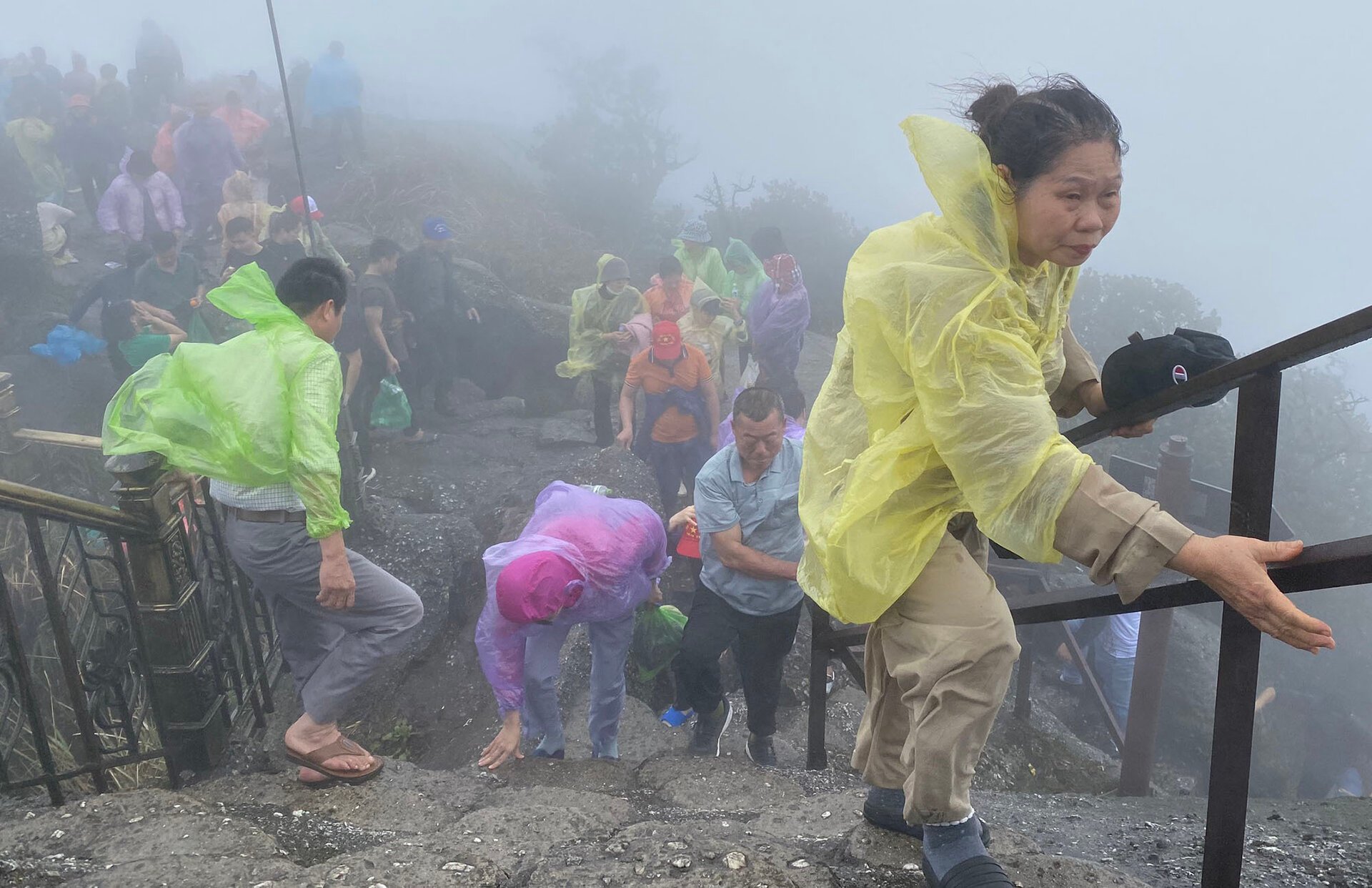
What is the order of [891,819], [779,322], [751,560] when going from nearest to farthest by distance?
[891,819], [751,560], [779,322]

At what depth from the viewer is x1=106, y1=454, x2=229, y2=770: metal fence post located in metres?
2.73

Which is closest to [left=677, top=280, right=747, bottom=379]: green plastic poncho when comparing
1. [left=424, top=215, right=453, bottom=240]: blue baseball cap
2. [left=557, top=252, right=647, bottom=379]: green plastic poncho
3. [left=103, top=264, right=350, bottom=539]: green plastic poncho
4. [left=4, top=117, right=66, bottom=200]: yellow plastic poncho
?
[left=557, top=252, right=647, bottom=379]: green plastic poncho

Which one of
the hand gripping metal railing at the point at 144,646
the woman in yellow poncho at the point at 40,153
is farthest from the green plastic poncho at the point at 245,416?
the woman in yellow poncho at the point at 40,153

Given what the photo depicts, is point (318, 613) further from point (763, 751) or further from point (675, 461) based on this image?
point (675, 461)

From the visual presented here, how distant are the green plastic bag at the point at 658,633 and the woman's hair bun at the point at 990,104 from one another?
3.13m

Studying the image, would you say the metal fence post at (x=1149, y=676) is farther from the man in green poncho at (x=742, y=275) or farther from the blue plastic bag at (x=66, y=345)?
the blue plastic bag at (x=66, y=345)

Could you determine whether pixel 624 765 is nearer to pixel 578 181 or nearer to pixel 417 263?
pixel 417 263

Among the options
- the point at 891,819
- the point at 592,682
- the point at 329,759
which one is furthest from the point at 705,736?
the point at 891,819

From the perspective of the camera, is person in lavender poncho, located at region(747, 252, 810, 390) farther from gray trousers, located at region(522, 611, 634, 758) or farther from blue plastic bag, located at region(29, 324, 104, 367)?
blue plastic bag, located at region(29, 324, 104, 367)

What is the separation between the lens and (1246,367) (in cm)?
150

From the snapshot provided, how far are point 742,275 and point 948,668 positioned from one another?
6.93 meters

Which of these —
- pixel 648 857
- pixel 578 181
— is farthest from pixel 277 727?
pixel 578 181

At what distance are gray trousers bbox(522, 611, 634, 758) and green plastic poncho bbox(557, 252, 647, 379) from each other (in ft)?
12.4

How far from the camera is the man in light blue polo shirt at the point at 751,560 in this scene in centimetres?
370
